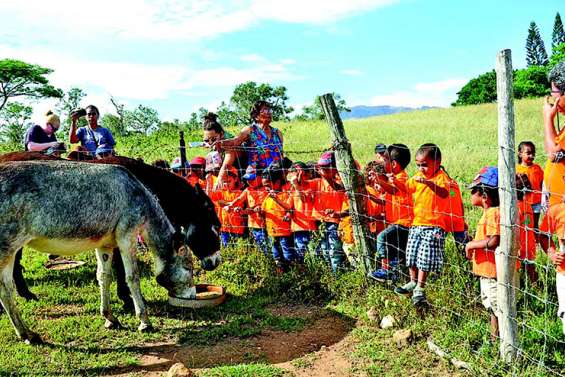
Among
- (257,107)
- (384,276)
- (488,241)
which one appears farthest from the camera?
(257,107)

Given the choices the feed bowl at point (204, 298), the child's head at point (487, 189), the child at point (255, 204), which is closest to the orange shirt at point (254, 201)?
the child at point (255, 204)

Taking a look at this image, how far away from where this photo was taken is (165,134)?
70.2 feet

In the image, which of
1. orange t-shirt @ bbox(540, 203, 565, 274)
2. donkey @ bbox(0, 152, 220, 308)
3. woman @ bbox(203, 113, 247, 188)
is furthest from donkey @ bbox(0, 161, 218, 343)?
orange t-shirt @ bbox(540, 203, 565, 274)

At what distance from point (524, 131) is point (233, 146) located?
2052cm

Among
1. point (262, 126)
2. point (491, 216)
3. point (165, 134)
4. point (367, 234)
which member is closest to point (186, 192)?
point (262, 126)

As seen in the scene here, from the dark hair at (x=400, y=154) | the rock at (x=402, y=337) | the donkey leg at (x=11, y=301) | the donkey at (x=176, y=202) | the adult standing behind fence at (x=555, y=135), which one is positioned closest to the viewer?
the adult standing behind fence at (x=555, y=135)

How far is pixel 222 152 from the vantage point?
755 cm

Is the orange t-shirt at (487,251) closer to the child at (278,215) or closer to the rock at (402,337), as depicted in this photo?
the rock at (402,337)

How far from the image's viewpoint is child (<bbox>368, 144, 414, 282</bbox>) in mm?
5504

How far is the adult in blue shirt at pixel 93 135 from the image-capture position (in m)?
8.22

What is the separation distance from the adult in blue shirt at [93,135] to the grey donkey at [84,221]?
2990 mm

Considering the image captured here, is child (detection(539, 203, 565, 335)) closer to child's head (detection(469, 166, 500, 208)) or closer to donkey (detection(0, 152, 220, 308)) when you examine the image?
child's head (detection(469, 166, 500, 208))

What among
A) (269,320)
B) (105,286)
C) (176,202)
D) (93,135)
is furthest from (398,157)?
(93,135)

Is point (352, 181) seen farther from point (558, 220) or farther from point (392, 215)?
point (558, 220)
